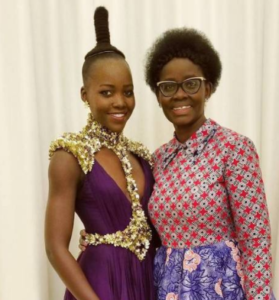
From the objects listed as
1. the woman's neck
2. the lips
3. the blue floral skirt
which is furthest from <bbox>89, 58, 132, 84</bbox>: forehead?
the blue floral skirt

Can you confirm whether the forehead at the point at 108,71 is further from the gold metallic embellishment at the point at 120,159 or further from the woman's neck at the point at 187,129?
the woman's neck at the point at 187,129

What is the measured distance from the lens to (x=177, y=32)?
1.49m

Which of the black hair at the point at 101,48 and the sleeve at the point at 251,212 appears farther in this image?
the black hair at the point at 101,48

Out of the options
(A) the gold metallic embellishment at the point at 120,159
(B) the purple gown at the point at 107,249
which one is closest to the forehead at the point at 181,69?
(A) the gold metallic embellishment at the point at 120,159

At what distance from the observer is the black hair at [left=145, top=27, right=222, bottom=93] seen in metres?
1.42

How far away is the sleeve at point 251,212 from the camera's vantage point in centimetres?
128

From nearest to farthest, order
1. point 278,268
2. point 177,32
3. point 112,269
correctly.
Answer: point 112,269, point 177,32, point 278,268

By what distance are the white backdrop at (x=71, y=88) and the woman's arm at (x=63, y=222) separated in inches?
21.4

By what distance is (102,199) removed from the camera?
Answer: 52.5 inches

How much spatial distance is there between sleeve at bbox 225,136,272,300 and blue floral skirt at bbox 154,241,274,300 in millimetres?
41

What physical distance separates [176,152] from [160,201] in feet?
0.63

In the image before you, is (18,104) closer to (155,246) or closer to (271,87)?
(155,246)

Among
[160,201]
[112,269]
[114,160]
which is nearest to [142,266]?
[112,269]

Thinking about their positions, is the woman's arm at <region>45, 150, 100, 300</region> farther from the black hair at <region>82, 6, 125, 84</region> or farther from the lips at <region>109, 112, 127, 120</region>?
the black hair at <region>82, 6, 125, 84</region>
